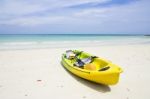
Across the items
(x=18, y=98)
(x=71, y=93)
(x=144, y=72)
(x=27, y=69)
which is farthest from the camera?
(x=27, y=69)

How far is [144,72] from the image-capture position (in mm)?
5633

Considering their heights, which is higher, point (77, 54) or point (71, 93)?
point (77, 54)

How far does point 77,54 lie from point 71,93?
332 cm

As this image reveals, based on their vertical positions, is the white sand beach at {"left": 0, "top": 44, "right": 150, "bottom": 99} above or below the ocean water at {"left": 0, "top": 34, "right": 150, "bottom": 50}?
below

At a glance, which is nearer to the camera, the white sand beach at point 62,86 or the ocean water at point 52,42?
the white sand beach at point 62,86

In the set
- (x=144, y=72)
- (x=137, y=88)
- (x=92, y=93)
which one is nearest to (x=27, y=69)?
(x=92, y=93)

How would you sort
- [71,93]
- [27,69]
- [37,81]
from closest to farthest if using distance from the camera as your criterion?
[71,93], [37,81], [27,69]

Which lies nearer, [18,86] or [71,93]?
[71,93]

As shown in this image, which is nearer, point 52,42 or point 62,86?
point 62,86

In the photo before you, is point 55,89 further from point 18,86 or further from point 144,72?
point 144,72

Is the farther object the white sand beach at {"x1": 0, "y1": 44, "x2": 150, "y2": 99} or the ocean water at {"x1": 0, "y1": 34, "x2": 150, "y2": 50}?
the ocean water at {"x1": 0, "y1": 34, "x2": 150, "y2": 50}

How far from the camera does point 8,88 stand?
13.8 ft

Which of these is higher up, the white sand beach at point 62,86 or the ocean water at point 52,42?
the ocean water at point 52,42

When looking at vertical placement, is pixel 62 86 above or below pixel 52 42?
below
